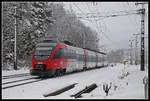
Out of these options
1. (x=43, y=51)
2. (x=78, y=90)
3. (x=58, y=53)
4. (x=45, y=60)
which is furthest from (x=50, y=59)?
(x=78, y=90)

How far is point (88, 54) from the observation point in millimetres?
48156

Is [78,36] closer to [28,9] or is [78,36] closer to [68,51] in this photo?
[28,9]

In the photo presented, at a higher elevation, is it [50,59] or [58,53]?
[58,53]

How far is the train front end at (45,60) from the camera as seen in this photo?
1137 inches

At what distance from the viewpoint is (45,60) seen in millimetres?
29141

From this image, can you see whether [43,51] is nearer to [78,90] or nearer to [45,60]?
[45,60]

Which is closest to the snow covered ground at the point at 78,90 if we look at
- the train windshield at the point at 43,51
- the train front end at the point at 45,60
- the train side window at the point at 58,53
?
the train front end at the point at 45,60

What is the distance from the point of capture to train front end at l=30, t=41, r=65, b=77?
1137 inches

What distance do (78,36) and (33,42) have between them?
34.3 metres

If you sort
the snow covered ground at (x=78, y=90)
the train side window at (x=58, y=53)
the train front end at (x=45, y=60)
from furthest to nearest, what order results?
the train side window at (x=58, y=53), the train front end at (x=45, y=60), the snow covered ground at (x=78, y=90)

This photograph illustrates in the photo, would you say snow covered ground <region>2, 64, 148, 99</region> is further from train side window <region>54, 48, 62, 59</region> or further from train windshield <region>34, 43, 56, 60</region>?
train side window <region>54, 48, 62, 59</region>

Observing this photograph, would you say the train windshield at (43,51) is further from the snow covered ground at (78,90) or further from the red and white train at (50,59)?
the snow covered ground at (78,90)

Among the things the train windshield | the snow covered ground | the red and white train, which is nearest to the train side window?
the red and white train

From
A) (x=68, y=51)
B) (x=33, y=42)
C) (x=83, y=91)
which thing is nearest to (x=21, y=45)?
(x=33, y=42)
